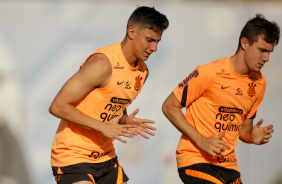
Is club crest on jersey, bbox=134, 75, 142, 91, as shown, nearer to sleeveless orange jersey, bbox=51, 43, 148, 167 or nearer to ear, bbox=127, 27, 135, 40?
sleeveless orange jersey, bbox=51, 43, 148, 167

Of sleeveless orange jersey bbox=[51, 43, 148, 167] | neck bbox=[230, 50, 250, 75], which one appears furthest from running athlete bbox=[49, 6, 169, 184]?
neck bbox=[230, 50, 250, 75]

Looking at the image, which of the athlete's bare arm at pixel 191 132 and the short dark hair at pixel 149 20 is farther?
the short dark hair at pixel 149 20

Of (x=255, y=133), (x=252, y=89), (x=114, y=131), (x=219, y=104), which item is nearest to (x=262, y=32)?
(x=252, y=89)

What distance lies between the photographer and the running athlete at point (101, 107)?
12.4ft

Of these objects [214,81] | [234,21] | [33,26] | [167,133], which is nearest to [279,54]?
[234,21]

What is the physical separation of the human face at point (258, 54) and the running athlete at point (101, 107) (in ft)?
2.49

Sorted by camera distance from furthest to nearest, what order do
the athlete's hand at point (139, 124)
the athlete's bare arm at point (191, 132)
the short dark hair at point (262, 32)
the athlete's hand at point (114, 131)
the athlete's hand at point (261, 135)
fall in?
the athlete's hand at point (261, 135) < the short dark hair at point (262, 32) < the athlete's bare arm at point (191, 132) < the athlete's hand at point (139, 124) < the athlete's hand at point (114, 131)

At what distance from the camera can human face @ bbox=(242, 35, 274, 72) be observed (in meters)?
4.33

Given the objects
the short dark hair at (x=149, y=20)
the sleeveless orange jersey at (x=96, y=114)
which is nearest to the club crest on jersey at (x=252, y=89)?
the short dark hair at (x=149, y=20)

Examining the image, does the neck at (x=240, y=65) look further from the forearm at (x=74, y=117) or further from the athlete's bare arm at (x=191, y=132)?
the forearm at (x=74, y=117)

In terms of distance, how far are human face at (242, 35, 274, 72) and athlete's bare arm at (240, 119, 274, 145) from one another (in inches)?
19.6

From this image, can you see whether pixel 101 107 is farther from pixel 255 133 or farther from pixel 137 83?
pixel 255 133

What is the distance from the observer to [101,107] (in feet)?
13.1

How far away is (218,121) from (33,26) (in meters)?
2.56
